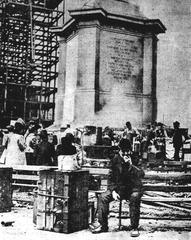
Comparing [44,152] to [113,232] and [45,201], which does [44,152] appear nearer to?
[45,201]

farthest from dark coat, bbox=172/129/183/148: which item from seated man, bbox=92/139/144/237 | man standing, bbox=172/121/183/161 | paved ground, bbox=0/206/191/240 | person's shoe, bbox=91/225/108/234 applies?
person's shoe, bbox=91/225/108/234

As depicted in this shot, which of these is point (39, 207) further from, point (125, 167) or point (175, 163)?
point (175, 163)

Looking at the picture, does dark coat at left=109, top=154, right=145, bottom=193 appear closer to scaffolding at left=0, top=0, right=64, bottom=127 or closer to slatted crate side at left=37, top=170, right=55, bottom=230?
slatted crate side at left=37, top=170, right=55, bottom=230

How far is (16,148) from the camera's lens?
9.96 m

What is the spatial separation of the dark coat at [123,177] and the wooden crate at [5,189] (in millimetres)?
2481

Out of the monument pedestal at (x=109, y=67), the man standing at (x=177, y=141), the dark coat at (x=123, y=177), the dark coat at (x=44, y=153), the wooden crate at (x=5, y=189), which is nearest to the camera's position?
the dark coat at (x=123, y=177)

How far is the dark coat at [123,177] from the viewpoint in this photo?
6613 mm

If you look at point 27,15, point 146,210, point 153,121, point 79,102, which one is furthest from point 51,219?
point 27,15

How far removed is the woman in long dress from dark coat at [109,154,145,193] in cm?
373

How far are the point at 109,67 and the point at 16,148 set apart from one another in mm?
10027

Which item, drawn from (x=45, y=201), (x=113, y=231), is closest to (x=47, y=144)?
(x=45, y=201)

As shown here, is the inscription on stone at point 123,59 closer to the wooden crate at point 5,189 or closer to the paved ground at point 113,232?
the wooden crate at point 5,189

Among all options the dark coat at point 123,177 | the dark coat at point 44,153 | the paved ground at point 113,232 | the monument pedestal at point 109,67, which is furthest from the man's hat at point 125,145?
the monument pedestal at point 109,67

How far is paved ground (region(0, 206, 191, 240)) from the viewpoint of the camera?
19.8ft
